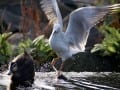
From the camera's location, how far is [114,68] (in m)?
12.1

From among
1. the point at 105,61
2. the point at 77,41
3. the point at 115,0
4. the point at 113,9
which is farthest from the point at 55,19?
the point at 115,0

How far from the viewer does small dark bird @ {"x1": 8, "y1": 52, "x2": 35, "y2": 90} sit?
8.38 meters

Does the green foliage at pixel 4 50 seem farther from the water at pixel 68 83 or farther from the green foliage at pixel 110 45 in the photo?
the water at pixel 68 83

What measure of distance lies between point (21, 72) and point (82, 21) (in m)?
2.07

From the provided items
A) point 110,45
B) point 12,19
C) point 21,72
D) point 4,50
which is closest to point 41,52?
point 4,50

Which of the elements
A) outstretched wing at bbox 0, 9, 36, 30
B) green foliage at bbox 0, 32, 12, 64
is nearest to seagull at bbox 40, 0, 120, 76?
green foliage at bbox 0, 32, 12, 64

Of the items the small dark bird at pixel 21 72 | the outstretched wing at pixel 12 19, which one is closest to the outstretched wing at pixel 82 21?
the small dark bird at pixel 21 72

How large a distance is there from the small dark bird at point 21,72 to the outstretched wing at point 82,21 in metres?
1.60

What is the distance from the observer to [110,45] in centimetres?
1234

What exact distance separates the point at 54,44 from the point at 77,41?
535mm

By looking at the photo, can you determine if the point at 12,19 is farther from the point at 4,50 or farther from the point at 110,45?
the point at 110,45

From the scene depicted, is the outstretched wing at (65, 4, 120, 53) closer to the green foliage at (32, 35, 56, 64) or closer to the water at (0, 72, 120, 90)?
the water at (0, 72, 120, 90)

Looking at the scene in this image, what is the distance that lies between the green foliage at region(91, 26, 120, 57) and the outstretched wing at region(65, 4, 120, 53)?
2279 millimetres

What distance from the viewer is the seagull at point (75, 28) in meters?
9.78
